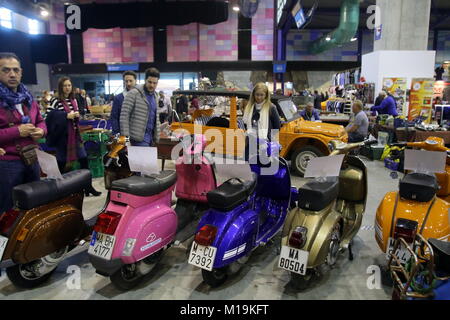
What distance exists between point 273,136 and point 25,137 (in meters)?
2.54

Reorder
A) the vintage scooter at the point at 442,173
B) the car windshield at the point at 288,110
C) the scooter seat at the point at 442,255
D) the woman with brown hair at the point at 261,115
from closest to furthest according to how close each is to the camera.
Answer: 1. the scooter seat at the point at 442,255
2. the vintage scooter at the point at 442,173
3. the woman with brown hair at the point at 261,115
4. the car windshield at the point at 288,110

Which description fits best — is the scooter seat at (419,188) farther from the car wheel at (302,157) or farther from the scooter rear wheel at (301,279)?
the car wheel at (302,157)

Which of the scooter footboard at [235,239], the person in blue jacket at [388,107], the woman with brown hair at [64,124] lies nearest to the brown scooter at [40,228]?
the scooter footboard at [235,239]

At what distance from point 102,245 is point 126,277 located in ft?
1.22

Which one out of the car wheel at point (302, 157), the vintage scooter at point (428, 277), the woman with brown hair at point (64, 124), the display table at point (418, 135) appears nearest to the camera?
the vintage scooter at point (428, 277)

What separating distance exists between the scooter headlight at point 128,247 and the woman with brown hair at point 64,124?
227 centimetres

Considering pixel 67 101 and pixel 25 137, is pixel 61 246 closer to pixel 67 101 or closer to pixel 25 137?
pixel 25 137

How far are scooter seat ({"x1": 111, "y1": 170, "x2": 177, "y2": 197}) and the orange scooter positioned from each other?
67.2 inches

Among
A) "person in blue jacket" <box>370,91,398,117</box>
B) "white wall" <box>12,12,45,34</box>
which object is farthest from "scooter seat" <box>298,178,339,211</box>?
"white wall" <box>12,12,45,34</box>

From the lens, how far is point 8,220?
257 centimetres

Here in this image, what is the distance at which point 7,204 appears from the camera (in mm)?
2936

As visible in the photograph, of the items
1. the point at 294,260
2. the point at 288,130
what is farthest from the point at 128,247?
the point at 288,130

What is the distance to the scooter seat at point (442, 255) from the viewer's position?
1917 millimetres

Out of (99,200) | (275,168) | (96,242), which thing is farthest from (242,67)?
(96,242)
